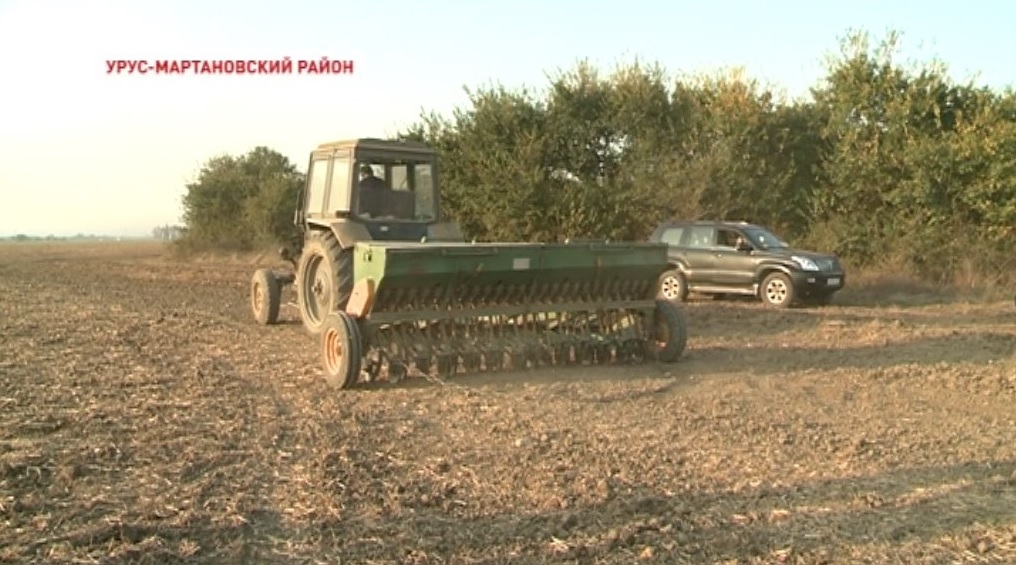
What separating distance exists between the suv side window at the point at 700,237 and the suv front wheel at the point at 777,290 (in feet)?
4.45

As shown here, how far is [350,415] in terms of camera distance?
7.70 m

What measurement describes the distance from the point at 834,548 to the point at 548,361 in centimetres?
538

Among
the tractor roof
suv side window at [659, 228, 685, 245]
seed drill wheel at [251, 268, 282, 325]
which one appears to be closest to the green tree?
suv side window at [659, 228, 685, 245]

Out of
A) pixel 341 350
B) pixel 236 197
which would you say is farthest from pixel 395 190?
pixel 236 197

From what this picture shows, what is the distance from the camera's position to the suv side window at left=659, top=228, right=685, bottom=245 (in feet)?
63.0

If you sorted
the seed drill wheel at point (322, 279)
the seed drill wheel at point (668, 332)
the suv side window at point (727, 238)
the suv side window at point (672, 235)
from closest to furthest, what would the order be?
the seed drill wheel at point (668, 332), the seed drill wheel at point (322, 279), the suv side window at point (727, 238), the suv side window at point (672, 235)

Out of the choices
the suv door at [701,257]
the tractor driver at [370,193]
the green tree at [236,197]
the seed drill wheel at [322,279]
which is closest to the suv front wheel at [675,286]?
the suv door at [701,257]

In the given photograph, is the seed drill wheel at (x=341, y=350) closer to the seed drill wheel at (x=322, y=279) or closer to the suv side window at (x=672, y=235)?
the seed drill wheel at (x=322, y=279)

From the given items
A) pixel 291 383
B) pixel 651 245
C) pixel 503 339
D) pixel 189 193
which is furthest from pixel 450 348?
pixel 189 193

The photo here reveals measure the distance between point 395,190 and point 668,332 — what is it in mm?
3779

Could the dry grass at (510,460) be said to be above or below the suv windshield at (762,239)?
below

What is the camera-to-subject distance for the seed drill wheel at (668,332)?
10.4 metres

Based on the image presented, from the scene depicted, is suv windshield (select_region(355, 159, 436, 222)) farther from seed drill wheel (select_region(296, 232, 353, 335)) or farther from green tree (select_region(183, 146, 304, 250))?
green tree (select_region(183, 146, 304, 250))

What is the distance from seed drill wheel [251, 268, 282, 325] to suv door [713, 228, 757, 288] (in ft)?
27.6
